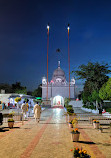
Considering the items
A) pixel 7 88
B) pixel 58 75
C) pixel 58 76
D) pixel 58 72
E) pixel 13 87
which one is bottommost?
pixel 7 88

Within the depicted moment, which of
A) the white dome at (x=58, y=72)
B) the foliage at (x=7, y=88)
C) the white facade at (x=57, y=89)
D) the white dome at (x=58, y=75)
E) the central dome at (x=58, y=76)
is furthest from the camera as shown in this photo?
the foliage at (x=7, y=88)

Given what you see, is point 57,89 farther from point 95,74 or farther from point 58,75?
point 95,74

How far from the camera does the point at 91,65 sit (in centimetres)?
2281

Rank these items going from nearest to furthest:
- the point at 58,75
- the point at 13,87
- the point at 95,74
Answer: the point at 95,74 → the point at 58,75 → the point at 13,87

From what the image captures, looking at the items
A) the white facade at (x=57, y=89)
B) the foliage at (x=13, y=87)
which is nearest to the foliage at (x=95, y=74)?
the white facade at (x=57, y=89)

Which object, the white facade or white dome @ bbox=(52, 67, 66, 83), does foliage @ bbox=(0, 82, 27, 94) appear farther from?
white dome @ bbox=(52, 67, 66, 83)

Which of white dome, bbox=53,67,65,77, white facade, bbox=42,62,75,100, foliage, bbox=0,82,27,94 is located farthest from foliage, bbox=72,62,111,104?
foliage, bbox=0,82,27,94

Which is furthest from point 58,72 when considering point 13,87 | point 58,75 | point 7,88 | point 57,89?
point 7,88

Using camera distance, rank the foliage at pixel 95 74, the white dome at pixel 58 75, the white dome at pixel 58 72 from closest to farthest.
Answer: the foliage at pixel 95 74
the white dome at pixel 58 75
the white dome at pixel 58 72

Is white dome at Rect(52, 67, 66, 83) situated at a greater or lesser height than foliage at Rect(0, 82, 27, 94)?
greater

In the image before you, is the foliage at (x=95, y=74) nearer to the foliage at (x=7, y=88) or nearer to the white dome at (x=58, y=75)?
the white dome at (x=58, y=75)

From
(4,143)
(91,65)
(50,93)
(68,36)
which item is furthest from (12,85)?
(4,143)

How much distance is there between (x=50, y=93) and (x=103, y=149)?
54.8 metres

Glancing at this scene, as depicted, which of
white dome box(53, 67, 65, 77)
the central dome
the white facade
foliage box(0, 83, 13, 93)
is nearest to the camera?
the white facade
